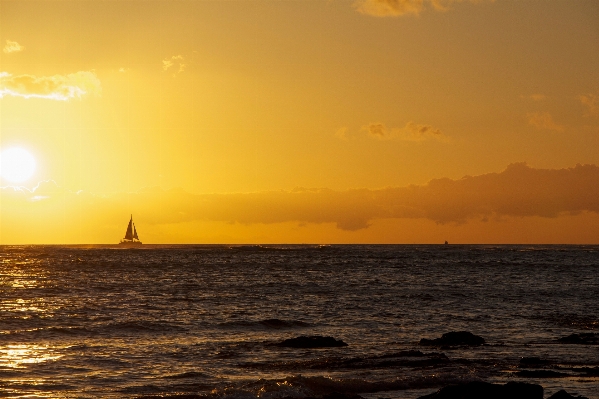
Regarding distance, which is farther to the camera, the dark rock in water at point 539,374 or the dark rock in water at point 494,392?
the dark rock in water at point 539,374

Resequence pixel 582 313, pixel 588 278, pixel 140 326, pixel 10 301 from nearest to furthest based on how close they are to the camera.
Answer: pixel 140 326, pixel 582 313, pixel 10 301, pixel 588 278

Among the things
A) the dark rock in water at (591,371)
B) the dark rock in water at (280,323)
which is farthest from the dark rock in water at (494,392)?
the dark rock in water at (280,323)

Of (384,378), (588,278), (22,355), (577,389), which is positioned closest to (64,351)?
(22,355)

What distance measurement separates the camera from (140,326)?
3962 centimetres

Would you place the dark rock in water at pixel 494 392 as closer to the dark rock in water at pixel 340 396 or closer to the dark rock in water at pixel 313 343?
the dark rock in water at pixel 340 396

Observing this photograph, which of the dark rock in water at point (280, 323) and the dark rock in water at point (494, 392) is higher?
the dark rock in water at point (494, 392)

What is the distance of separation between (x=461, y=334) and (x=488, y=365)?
6.29 meters

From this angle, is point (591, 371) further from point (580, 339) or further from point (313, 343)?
point (313, 343)

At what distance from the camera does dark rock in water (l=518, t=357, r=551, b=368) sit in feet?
88.7

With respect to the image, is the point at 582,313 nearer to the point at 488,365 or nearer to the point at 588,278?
the point at 488,365

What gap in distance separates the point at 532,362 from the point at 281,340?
12.4 metres

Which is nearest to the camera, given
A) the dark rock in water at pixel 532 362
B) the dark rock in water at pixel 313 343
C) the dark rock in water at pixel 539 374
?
the dark rock in water at pixel 539 374

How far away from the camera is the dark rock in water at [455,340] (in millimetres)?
32875

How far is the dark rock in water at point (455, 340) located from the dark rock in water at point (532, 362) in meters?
4.98
